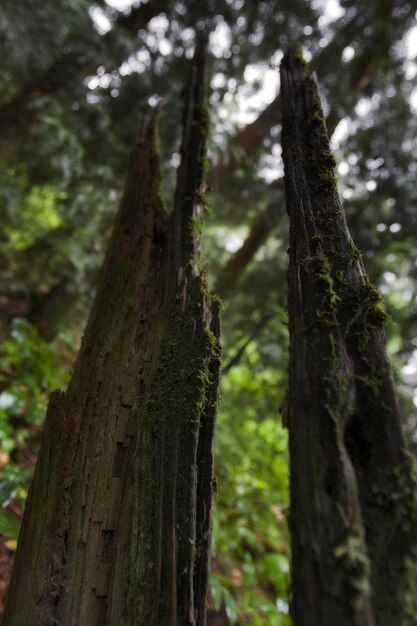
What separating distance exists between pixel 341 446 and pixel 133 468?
862mm

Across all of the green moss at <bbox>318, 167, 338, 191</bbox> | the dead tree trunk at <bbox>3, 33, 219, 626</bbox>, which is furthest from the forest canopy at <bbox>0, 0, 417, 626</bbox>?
the green moss at <bbox>318, 167, 338, 191</bbox>

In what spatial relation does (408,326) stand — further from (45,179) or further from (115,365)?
(45,179)

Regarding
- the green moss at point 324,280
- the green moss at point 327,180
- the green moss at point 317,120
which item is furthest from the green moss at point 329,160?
the green moss at point 324,280

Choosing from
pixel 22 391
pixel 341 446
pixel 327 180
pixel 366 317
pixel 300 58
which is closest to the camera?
pixel 341 446

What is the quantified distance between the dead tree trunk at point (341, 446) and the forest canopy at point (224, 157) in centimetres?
316

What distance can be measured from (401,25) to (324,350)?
219 inches

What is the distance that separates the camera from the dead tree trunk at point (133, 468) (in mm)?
1519

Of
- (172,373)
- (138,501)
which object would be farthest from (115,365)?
(138,501)

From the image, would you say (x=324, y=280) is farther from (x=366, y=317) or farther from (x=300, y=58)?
(x=300, y=58)

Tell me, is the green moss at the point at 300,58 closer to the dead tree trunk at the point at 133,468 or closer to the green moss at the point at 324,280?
the dead tree trunk at the point at 133,468

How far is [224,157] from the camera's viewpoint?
18.5 ft

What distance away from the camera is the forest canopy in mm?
4863

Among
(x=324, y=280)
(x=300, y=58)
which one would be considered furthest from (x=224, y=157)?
(x=324, y=280)

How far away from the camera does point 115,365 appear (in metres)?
2.20
